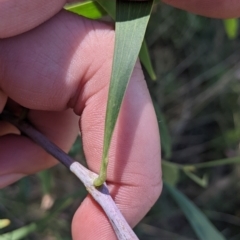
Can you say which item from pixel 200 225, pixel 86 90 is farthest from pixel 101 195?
pixel 200 225

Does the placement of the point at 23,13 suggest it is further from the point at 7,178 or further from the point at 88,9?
the point at 7,178

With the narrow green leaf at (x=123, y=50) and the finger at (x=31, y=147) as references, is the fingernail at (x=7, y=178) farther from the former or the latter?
the narrow green leaf at (x=123, y=50)

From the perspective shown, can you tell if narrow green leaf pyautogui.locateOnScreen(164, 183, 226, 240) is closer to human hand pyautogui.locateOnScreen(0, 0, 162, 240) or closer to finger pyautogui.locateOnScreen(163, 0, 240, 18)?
human hand pyautogui.locateOnScreen(0, 0, 162, 240)

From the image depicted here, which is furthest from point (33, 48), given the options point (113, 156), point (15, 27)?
point (113, 156)

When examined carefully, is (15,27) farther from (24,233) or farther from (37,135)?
(24,233)

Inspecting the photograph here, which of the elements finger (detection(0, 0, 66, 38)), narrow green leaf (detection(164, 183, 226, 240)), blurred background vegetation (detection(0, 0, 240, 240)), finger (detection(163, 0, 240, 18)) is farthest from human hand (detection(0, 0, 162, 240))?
blurred background vegetation (detection(0, 0, 240, 240))

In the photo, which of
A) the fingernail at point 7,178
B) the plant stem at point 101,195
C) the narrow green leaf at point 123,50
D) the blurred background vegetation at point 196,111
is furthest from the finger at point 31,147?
the blurred background vegetation at point 196,111
